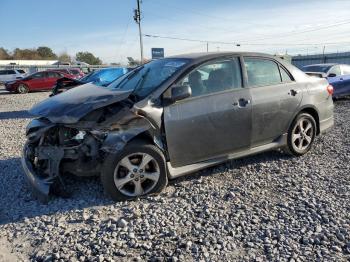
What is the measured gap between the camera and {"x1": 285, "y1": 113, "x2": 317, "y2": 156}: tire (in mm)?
5625

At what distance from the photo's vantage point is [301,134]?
576 cm

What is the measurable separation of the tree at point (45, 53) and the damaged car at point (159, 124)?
9272cm

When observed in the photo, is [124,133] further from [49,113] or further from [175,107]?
[49,113]

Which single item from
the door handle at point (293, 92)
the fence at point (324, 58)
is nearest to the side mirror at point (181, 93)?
the door handle at point (293, 92)

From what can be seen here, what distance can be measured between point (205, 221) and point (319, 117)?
3.34 metres

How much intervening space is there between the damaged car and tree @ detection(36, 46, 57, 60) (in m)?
92.7

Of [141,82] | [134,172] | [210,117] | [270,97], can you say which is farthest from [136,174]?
[270,97]

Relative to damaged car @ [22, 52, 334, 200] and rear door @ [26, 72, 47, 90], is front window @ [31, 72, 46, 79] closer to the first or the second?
rear door @ [26, 72, 47, 90]

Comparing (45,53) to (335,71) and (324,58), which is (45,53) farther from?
(335,71)

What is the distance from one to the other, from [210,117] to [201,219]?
4.73ft

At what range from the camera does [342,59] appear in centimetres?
2997


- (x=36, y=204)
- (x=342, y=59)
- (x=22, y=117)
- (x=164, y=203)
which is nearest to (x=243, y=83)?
(x=164, y=203)

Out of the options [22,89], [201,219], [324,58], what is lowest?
[201,219]

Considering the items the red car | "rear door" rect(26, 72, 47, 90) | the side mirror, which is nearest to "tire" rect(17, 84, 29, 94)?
the red car
